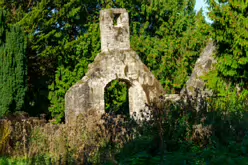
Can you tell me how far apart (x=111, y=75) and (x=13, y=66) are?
4.70m

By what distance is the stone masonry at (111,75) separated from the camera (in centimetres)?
1427

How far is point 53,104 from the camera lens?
20.4 metres

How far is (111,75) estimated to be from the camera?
14.8 metres

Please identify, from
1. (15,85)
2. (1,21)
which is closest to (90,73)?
(15,85)

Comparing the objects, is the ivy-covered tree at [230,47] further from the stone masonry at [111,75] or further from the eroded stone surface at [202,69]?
the stone masonry at [111,75]

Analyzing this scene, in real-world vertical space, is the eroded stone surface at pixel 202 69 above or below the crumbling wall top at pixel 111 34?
below

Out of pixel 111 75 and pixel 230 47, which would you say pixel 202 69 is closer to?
pixel 230 47

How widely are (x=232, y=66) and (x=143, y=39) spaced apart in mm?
11249

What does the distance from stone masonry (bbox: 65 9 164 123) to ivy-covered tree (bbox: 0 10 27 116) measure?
3.62 m

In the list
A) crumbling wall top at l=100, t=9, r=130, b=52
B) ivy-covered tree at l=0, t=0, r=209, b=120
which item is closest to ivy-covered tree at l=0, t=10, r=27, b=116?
ivy-covered tree at l=0, t=0, r=209, b=120

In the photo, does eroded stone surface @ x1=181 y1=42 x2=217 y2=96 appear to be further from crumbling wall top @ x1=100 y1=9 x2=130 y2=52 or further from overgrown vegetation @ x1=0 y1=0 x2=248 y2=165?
crumbling wall top @ x1=100 y1=9 x2=130 y2=52

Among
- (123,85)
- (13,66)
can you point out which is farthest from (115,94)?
(13,66)

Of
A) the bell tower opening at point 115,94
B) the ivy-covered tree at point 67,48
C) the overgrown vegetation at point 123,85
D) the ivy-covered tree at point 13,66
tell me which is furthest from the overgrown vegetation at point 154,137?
the ivy-covered tree at point 67,48

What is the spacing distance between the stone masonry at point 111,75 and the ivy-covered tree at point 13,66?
362cm
